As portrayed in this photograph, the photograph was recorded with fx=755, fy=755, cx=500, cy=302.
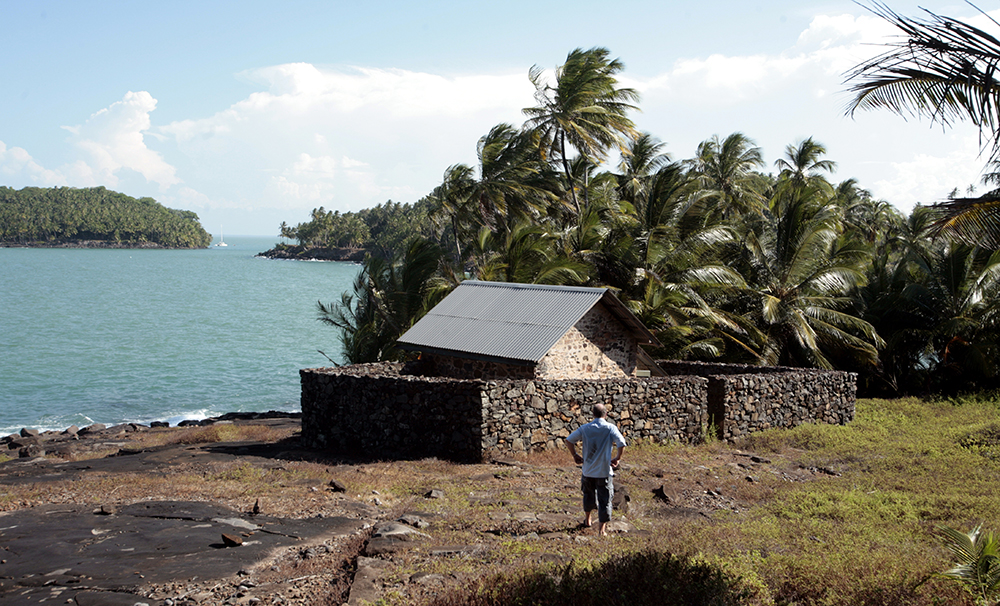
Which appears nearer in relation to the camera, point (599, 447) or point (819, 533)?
point (819, 533)

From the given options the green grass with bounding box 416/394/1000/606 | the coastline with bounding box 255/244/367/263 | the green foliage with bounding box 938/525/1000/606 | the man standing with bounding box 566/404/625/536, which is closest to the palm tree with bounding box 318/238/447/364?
the green grass with bounding box 416/394/1000/606

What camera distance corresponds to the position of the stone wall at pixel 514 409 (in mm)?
14766

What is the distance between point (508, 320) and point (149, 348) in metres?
42.9

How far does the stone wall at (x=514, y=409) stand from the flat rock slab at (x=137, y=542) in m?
4.97

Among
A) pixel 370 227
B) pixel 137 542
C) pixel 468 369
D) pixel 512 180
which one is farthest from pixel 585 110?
pixel 370 227

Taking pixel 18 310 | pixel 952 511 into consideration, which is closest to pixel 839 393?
pixel 952 511

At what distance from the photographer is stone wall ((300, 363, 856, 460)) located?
14.8 metres

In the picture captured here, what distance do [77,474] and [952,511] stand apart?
48.4 ft

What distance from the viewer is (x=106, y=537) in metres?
8.82

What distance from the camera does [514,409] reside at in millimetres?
14844

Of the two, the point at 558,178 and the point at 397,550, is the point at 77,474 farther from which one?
the point at 558,178

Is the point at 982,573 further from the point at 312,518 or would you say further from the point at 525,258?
the point at 525,258

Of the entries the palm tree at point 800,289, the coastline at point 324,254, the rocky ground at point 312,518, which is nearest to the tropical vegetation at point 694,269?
the palm tree at point 800,289

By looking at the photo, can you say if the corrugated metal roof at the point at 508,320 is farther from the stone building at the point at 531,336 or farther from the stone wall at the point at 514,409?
the stone wall at the point at 514,409
